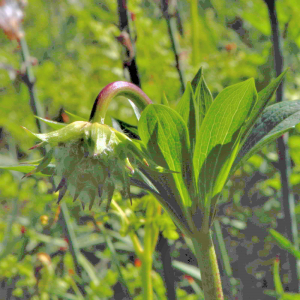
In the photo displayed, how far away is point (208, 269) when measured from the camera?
496 millimetres

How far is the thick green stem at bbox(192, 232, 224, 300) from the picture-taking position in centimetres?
49

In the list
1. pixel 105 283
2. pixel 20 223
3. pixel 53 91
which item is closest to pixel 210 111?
pixel 105 283

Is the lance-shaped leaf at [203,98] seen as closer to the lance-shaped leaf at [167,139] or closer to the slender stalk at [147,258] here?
the lance-shaped leaf at [167,139]

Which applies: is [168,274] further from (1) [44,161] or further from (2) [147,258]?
(1) [44,161]

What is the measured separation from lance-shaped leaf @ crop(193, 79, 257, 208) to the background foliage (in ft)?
0.67

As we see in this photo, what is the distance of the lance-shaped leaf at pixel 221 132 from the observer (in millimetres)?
456

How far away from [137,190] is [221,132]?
1.01m

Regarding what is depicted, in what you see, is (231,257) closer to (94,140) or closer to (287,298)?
(287,298)

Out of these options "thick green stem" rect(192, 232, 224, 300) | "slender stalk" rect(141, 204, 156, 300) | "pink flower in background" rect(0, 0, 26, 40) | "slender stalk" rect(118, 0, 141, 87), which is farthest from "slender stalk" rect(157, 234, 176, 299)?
"pink flower in background" rect(0, 0, 26, 40)

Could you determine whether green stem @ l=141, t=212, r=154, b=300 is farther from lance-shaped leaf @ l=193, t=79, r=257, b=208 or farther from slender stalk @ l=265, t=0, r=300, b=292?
slender stalk @ l=265, t=0, r=300, b=292

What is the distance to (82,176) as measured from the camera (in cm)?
46

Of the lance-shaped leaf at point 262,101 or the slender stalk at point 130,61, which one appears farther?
the slender stalk at point 130,61

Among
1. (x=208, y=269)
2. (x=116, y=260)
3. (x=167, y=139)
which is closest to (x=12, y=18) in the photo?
(x=116, y=260)

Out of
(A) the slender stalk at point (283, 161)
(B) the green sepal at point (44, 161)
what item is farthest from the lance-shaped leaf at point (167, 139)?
(A) the slender stalk at point (283, 161)
